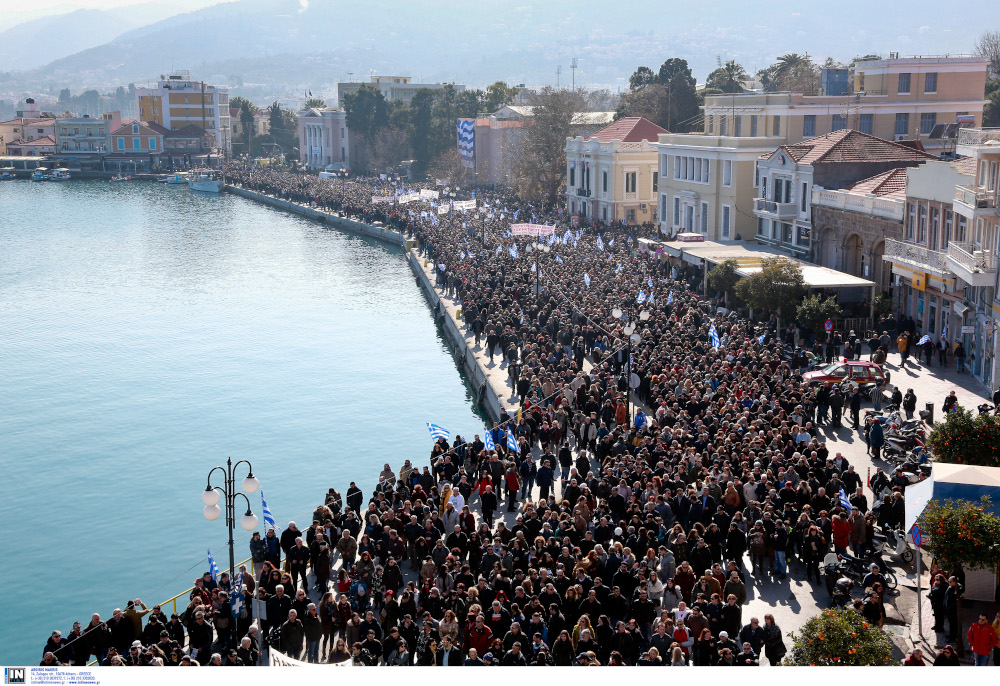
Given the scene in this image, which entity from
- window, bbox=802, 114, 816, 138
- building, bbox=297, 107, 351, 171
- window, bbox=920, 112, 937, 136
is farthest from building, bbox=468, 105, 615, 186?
building, bbox=297, 107, 351, 171

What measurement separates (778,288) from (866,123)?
22.6 m

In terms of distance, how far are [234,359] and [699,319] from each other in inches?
778

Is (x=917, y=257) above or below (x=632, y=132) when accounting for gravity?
below

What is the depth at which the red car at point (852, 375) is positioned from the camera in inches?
995

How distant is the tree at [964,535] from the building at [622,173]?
48.9m

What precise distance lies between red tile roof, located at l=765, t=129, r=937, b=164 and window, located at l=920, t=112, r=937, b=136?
9182 mm

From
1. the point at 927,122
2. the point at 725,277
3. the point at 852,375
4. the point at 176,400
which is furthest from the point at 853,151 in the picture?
the point at 176,400

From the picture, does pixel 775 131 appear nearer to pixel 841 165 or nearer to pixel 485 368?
pixel 841 165

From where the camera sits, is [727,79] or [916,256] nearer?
[916,256]

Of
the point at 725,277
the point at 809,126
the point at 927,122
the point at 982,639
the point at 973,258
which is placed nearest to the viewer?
the point at 982,639

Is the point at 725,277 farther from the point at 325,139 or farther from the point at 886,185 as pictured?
the point at 325,139

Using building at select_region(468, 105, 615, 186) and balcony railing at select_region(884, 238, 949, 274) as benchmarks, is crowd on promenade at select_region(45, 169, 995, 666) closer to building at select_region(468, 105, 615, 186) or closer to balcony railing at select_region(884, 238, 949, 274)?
balcony railing at select_region(884, 238, 949, 274)

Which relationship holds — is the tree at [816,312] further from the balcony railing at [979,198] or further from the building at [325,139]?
the building at [325,139]

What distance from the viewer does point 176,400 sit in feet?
119
